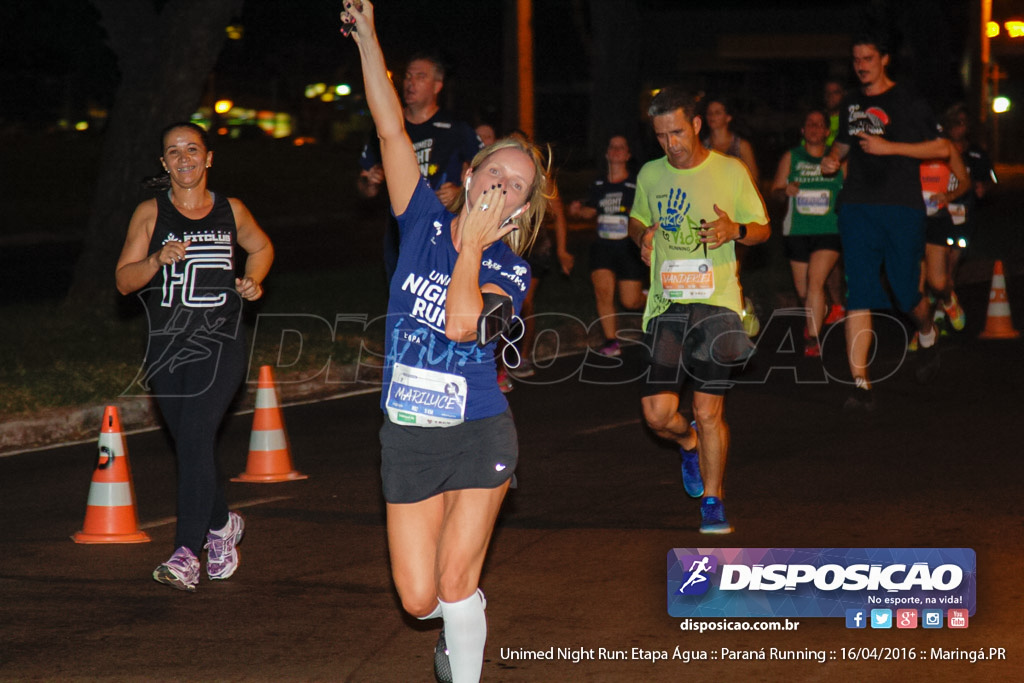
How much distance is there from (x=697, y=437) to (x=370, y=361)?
17.6 ft

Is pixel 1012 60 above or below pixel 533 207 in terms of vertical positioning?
above

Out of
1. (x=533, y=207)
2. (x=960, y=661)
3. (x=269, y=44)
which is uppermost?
(x=269, y=44)

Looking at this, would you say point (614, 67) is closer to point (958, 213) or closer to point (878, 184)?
point (958, 213)

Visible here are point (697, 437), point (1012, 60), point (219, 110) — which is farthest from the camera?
point (1012, 60)

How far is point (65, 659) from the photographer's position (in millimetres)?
5320

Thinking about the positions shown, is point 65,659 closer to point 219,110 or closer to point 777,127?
point 219,110

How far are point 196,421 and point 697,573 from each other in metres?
2.30

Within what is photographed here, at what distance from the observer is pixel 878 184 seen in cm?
978

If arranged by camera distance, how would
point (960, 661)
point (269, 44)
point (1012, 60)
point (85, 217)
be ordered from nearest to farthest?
point (960, 661) → point (85, 217) → point (269, 44) → point (1012, 60)

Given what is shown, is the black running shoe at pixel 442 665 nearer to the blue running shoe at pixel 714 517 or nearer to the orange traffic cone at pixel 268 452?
the blue running shoe at pixel 714 517

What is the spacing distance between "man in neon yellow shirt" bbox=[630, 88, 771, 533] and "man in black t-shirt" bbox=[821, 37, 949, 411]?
2610 mm

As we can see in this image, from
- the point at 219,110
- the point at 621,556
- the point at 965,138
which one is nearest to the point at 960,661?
the point at 621,556

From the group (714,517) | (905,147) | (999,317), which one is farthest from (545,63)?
(714,517)

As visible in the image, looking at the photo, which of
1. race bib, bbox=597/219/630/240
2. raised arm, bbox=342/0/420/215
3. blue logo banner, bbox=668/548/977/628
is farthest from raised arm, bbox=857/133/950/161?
raised arm, bbox=342/0/420/215
